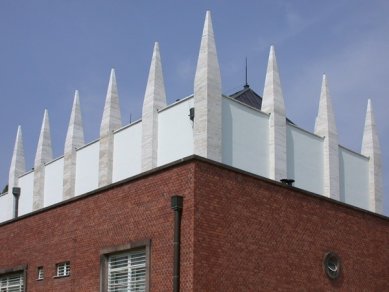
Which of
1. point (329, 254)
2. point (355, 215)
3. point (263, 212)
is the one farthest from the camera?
point (355, 215)

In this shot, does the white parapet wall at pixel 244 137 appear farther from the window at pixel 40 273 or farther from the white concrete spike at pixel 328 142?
the window at pixel 40 273

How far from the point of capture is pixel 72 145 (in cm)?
2870

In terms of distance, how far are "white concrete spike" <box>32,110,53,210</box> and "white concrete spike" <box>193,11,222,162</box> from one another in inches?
422

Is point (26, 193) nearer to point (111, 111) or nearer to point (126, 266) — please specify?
point (111, 111)

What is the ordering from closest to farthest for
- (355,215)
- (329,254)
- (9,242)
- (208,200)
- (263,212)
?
(208,200) → (263,212) → (329,254) → (355,215) → (9,242)

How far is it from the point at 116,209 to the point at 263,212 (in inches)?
172

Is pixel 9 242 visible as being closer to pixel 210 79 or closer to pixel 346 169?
pixel 210 79

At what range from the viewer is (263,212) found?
21.0 metres

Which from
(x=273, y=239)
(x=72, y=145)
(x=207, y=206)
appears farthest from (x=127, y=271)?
(x=72, y=145)

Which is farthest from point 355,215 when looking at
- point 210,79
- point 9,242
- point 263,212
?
point 9,242

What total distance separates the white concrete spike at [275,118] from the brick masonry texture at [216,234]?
67.9 inches

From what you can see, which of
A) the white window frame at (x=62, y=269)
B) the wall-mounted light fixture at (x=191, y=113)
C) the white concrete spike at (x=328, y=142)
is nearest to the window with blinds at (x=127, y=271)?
the white window frame at (x=62, y=269)

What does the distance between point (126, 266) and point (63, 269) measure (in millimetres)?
3351

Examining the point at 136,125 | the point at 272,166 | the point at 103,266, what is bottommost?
the point at 103,266
